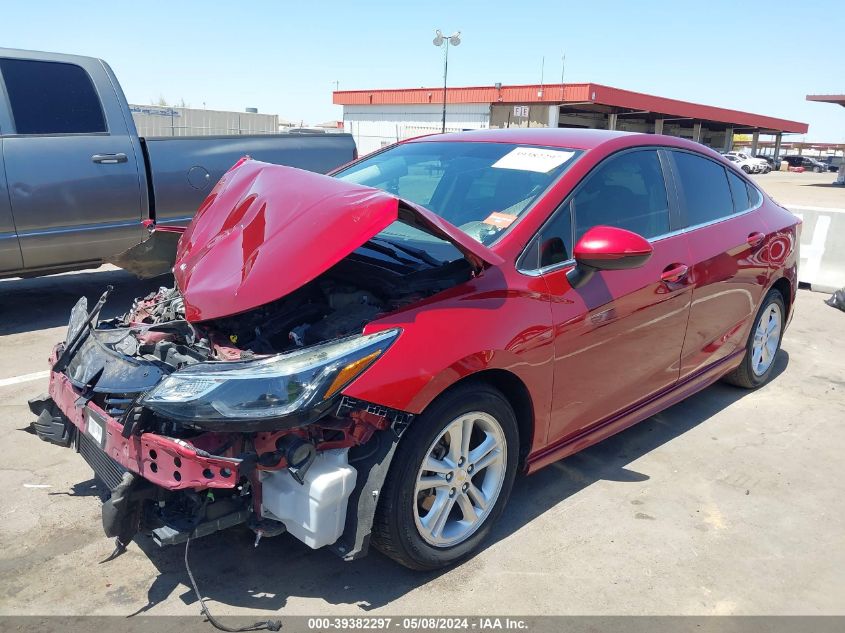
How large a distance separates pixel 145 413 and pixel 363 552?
0.90m

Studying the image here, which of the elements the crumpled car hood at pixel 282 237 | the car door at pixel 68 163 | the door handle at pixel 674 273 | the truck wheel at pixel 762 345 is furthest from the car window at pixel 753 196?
the car door at pixel 68 163

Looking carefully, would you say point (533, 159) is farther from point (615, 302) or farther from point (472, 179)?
point (615, 302)

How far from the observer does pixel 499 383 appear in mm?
2887

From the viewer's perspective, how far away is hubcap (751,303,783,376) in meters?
4.85

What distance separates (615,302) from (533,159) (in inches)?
32.8

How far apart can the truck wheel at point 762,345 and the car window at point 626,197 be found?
1.54 metres

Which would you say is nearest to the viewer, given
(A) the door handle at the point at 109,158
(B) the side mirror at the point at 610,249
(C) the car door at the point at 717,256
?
(B) the side mirror at the point at 610,249

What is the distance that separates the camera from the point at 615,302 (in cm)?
325

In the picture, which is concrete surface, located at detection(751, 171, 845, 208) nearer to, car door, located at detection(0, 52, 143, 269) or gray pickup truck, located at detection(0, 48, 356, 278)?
gray pickup truck, located at detection(0, 48, 356, 278)

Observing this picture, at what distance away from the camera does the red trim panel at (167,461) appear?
2225mm

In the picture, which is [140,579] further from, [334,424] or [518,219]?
[518,219]

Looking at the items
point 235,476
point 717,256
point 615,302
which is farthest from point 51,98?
point 717,256

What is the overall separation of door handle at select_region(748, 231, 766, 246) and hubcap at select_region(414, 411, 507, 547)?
249 cm

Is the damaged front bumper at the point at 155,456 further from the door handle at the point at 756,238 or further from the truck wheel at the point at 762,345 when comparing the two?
the truck wheel at the point at 762,345
